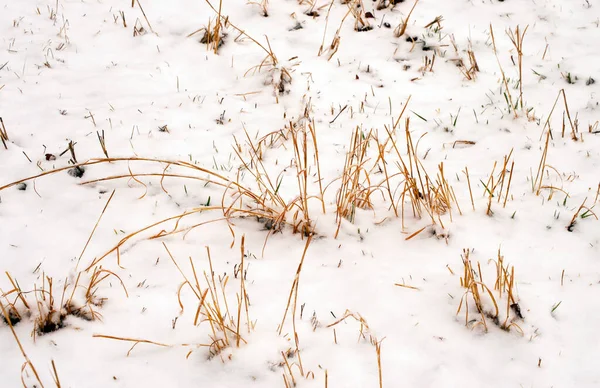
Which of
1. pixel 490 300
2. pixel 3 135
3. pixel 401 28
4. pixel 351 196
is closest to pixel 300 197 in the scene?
pixel 351 196

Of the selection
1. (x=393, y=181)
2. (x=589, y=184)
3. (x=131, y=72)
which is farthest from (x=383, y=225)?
(x=131, y=72)

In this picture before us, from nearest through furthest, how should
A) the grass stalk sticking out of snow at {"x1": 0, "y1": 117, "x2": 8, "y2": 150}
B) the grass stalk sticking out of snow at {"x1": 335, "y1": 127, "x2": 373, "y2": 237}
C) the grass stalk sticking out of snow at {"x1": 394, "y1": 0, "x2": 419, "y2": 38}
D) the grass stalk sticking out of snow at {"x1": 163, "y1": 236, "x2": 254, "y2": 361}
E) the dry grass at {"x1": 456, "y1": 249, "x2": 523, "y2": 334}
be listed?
the grass stalk sticking out of snow at {"x1": 163, "y1": 236, "x2": 254, "y2": 361}
the dry grass at {"x1": 456, "y1": 249, "x2": 523, "y2": 334}
the grass stalk sticking out of snow at {"x1": 335, "y1": 127, "x2": 373, "y2": 237}
the grass stalk sticking out of snow at {"x1": 0, "y1": 117, "x2": 8, "y2": 150}
the grass stalk sticking out of snow at {"x1": 394, "y1": 0, "x2": 419, "y2": 38}

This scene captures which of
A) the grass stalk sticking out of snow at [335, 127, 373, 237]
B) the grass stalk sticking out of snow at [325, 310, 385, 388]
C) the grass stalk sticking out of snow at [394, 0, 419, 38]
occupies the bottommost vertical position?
the grass stalk sticking out of snow at [325, 310, 385, 388]

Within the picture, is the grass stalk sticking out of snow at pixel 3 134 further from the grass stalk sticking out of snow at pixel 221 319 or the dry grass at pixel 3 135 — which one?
the grass stalk sticking out of snow at pixel 221 319

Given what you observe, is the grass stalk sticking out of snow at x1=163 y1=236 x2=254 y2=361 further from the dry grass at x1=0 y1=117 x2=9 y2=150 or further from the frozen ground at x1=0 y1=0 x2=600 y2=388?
the dry grass at x1=0 y1=117 x2=9 y2=150

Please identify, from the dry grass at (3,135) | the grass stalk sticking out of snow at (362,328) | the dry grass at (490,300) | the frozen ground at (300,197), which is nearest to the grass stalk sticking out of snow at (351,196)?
the frozen ground at (300,197)

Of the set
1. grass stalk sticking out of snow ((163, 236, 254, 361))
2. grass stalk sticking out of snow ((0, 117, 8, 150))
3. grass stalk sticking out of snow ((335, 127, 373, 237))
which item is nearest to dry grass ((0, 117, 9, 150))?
grass stalk sticking out of snow ((0, 117, 8, 150))

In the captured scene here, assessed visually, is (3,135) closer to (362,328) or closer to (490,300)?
(362,328)

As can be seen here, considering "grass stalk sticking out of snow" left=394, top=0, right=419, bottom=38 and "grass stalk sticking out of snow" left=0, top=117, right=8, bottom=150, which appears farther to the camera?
"grass stalk sticking out of snow" left=394, top=0, right=419, bottom=38

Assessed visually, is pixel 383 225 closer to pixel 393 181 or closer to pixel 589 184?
pixel 393 181

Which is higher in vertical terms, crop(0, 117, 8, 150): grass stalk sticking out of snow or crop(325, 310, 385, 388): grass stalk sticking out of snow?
crop(0, 117, 8, 150): grass stalk sticking out of snow
